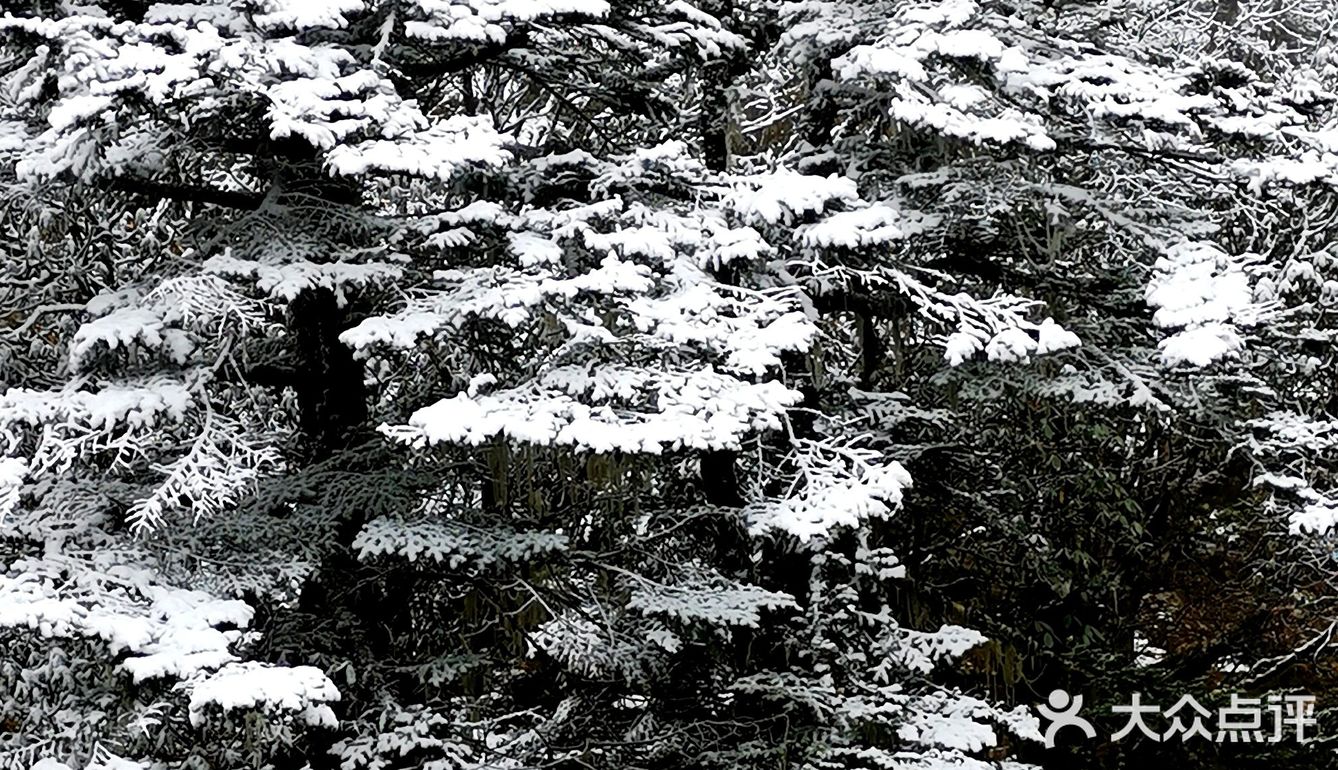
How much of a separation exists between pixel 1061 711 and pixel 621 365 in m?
4.89

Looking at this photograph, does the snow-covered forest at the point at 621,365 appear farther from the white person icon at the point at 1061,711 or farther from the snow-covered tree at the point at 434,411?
the white person icon at the point at 1061,711

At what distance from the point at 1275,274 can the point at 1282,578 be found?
2.45m

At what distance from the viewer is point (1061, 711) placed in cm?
895

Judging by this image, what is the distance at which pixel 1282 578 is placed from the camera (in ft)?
28.4

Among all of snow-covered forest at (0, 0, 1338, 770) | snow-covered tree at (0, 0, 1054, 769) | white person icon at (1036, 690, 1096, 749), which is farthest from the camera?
white person icon at (1036, 690, 1096, 749)

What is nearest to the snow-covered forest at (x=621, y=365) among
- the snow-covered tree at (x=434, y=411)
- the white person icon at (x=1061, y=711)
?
the snow-covered tree at (x=434, y=411)

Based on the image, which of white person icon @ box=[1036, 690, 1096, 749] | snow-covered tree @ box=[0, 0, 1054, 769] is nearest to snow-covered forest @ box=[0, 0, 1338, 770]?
snow-covered tree @ box=[0, 0, 1054, 769]

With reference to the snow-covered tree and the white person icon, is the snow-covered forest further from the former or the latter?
the white person icon

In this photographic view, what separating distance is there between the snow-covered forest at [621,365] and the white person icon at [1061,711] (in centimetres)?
24

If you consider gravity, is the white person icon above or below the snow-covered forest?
below

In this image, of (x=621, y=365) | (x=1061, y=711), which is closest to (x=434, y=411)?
(x=621, y=365)

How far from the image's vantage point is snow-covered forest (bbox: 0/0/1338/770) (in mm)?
5320

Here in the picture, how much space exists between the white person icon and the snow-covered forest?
0.80 ft

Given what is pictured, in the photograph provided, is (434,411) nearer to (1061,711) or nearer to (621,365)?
(621,365)
